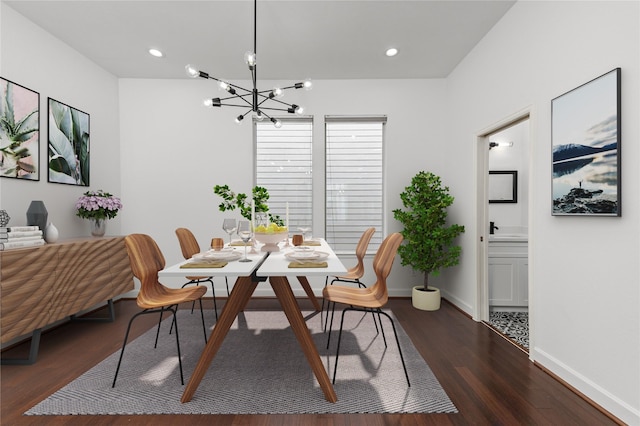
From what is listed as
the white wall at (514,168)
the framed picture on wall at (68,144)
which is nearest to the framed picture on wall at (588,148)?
the white wall at (514,168)

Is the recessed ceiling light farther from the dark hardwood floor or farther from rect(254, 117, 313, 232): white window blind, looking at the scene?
the dark hardwood floor

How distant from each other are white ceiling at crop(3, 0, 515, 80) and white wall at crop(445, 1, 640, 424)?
0.58 metres

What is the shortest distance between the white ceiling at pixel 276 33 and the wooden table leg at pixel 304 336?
235 cm

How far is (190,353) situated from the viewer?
7.79 ft

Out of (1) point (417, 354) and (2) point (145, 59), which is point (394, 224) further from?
(2) point (145, 59)

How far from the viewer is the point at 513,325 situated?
2.99 meters

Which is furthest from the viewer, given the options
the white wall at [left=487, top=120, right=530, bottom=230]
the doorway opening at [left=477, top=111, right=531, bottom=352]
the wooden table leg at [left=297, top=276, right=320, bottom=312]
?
the white wall at [left=487, top=120, right=530, bottom=230]

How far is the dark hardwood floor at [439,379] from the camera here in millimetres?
1618

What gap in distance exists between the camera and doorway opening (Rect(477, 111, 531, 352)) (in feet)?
10.0

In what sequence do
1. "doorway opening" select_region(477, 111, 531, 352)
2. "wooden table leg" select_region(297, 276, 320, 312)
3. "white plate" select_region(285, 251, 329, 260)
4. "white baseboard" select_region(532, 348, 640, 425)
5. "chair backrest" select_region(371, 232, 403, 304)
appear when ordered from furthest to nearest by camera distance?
"wooden table leg" select_region(297, 276, 320, 312) → "doorway opening" select_region(477, 111, 531, 352) → "chair backrest" select_region(371, 232, 403, 304) → "white plate" select_region(285, 251, 329, 260) → "white baseboard" select_region(532, 348, 640, 425)

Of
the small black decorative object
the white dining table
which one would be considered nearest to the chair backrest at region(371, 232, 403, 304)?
the white dining table

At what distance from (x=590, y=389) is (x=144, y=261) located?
3.00 m

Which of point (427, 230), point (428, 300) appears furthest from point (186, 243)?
point (428, 300)

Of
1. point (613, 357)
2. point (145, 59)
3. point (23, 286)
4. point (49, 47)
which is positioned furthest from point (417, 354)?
point (49, 47)
